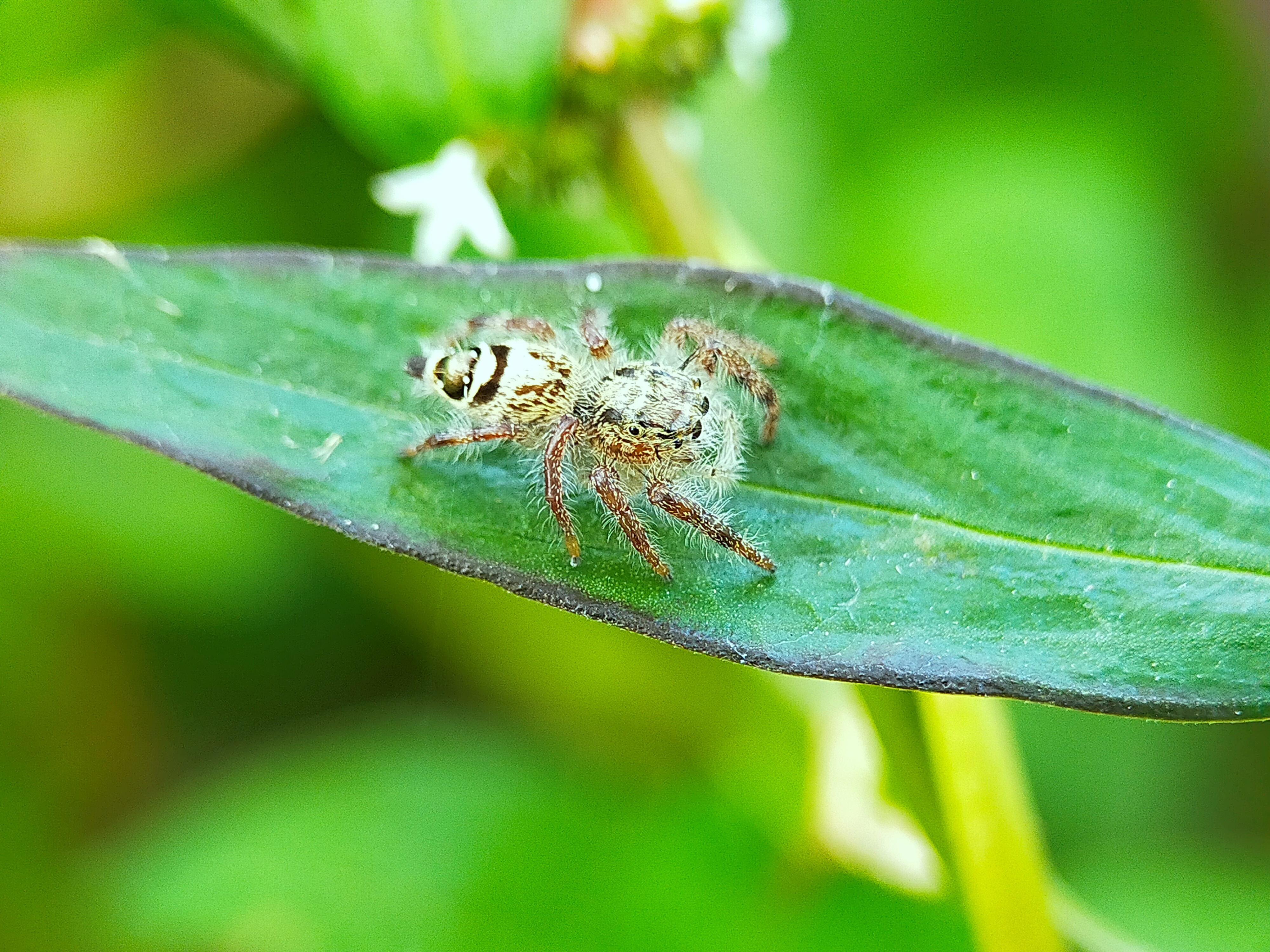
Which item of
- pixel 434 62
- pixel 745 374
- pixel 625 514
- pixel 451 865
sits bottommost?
→ pixel 451 865

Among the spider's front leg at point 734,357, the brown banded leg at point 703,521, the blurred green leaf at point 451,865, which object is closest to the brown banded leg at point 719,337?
the spider's front leg at point 734,357

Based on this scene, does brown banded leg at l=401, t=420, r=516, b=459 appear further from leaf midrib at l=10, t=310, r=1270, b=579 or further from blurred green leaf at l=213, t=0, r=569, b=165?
blurred green leaf at l=213, t=0, r=569, b=165

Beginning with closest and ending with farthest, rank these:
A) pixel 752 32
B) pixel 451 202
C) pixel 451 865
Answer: pixel 451 202
pixel 752 32
pixel 451 865

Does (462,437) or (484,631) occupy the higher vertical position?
(484,631)

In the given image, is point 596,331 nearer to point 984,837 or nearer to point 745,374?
point 745,374

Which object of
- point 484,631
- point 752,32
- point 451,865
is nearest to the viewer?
point 752,32

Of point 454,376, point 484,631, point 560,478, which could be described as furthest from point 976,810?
point 484,631

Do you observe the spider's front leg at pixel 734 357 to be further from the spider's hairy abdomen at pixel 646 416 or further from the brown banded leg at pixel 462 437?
the brown banded leg at pixel 462 437
